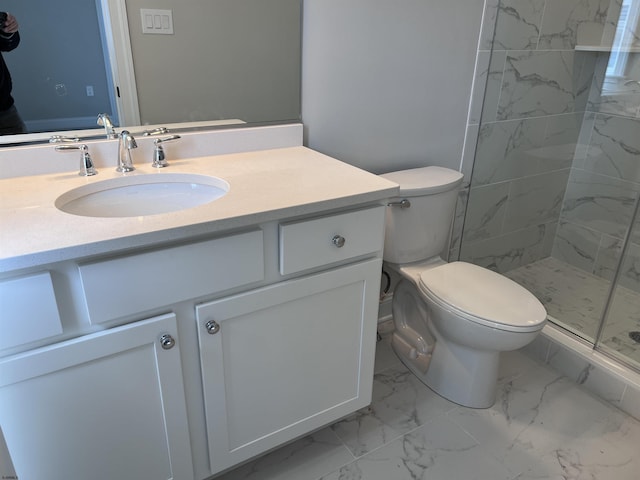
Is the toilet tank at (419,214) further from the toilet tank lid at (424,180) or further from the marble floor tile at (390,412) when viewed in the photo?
the marble floor tile at (390,412)

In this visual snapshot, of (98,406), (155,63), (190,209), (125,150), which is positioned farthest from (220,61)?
(98,406)

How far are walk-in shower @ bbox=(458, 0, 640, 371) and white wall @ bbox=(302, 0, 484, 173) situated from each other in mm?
149

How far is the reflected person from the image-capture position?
123 cm

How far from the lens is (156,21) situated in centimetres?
139

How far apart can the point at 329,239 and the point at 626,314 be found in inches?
64.4

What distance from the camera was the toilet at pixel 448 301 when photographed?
5.24 ft

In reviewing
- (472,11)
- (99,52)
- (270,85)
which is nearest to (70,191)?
(99,52)

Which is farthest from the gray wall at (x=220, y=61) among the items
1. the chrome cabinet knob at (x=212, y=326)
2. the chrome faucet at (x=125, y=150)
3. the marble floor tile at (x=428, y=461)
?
the marble floor tile at (x=428, y=461)

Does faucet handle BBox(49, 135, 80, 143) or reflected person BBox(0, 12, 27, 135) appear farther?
faucet handle BBox(49, 135, 80, 143)

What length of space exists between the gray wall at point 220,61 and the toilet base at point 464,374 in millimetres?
→ 1030

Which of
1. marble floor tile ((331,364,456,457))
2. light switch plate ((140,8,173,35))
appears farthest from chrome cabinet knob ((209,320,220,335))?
light switch plate ((140,8,173,35))

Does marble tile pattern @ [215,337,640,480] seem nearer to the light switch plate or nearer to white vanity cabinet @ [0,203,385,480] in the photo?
white vanity cabinet @ [0,203,385,480]

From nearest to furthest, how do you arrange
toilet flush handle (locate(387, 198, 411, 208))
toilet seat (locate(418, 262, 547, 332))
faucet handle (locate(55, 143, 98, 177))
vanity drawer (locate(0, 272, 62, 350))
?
vanity drawer (locate(0, 272, 62, 350)) → faucet handle (locate(55, 143, 98, 177)) → toilet seat (locate(418, 262, 547, 332)) → toilet flush handle (locate(387, 198, 411, 208))

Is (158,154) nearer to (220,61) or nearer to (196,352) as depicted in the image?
(220,61)
